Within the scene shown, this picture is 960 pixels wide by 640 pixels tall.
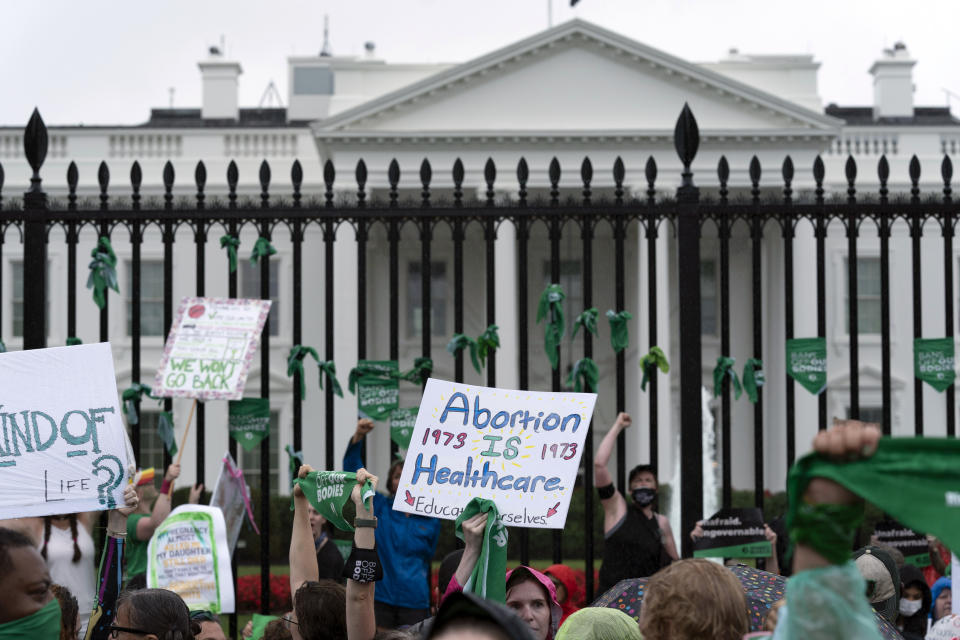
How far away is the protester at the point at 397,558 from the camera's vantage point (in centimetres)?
696

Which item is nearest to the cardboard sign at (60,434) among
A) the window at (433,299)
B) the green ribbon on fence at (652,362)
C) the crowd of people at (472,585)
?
the crowd of people at (472,585)

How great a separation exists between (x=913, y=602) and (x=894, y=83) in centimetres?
3113

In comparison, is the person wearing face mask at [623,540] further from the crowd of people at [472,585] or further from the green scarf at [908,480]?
the green scarf at [908,480]

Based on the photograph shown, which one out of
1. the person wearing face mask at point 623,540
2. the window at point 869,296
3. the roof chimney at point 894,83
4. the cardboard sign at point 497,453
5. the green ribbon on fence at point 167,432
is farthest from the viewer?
the roof chimney at point 894,83

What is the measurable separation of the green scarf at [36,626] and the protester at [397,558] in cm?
365

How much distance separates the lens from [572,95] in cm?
2878

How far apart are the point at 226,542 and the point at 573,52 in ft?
77.6

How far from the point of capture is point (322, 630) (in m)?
4.16

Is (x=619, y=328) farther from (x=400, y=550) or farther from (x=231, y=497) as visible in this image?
(x=231, y=497)

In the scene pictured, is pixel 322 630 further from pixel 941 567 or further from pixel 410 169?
pixel 410 169

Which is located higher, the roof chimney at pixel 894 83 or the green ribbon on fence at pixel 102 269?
the roof chimney at pixel 894 83

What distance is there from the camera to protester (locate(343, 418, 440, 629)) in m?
6.96

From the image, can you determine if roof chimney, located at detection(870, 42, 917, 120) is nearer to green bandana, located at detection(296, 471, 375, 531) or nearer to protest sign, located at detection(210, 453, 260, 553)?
protest sign, located at detection(210, 453, 260, 553)

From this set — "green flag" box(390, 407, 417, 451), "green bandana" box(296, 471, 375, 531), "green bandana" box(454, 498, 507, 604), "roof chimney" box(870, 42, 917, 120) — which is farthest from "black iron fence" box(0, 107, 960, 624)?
"roof chimney" box(870, 42, 917, 120)
